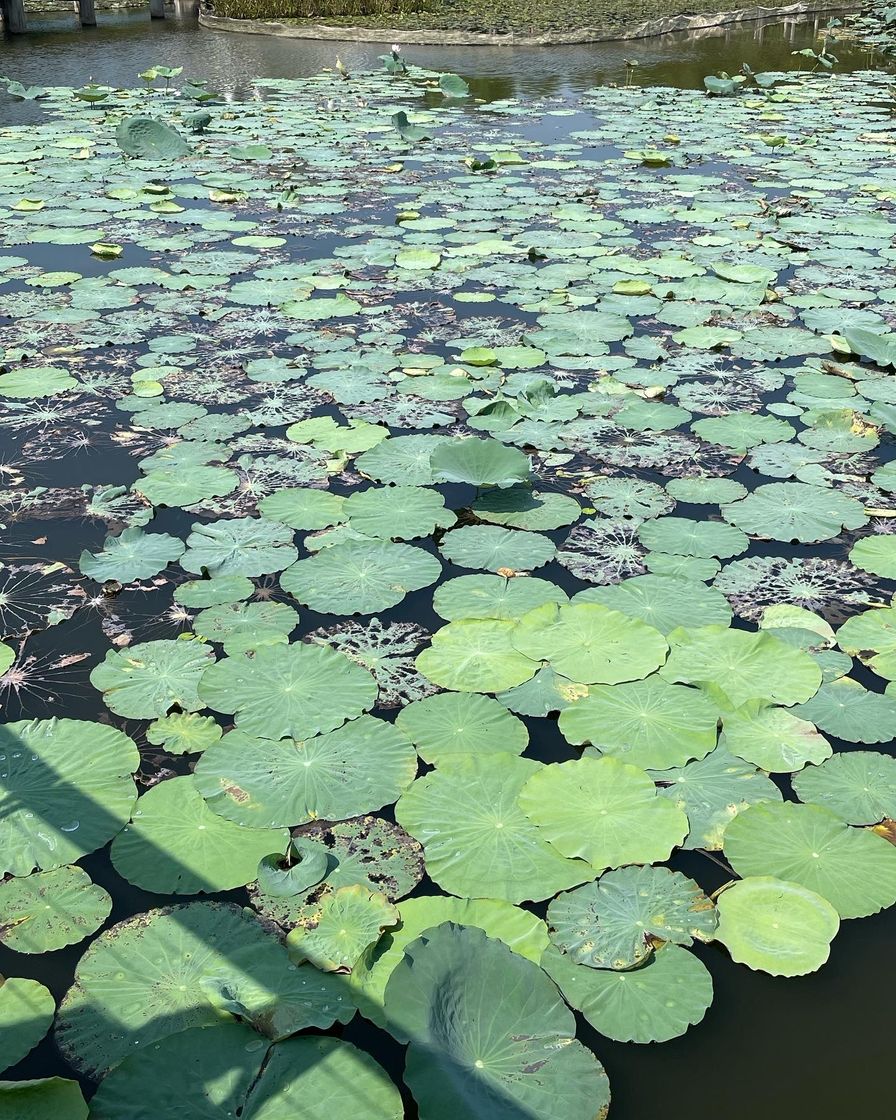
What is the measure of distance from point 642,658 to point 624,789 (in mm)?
426

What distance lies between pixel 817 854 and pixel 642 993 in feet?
1.59

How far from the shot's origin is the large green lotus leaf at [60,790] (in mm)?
1778

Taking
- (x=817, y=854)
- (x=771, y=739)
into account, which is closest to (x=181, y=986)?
(x=817, y=854)

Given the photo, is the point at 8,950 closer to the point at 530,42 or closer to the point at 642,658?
the point at 642,658

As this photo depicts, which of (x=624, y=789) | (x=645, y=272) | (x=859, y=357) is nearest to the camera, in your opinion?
(x=624, y=789)

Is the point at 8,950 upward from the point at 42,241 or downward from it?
downward

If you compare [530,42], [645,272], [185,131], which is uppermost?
[530,42]

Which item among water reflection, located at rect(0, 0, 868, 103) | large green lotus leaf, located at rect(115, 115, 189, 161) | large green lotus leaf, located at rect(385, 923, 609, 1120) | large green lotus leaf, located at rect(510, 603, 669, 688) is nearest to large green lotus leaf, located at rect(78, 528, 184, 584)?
large green lotus leaf, located at rect(510, 603, 669, 688)

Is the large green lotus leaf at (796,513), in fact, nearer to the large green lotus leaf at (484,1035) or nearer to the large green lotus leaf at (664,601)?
the large green lotus leaf at (664,601)

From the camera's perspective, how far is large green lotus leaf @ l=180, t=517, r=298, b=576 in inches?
103

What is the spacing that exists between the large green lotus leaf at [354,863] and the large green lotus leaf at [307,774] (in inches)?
1.2

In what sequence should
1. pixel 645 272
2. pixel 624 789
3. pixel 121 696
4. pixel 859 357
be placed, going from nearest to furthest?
pixel 624 789
pixel 121 696
pixel 859 357
pixel 645 272

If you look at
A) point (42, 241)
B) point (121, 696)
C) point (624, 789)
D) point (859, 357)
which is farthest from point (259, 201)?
point (624, 789)

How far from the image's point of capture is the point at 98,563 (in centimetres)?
261
